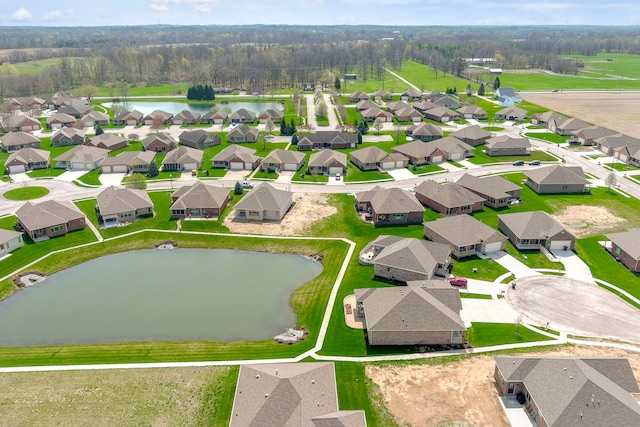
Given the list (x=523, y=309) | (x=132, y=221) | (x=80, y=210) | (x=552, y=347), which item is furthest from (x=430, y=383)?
(x=80, y=210)

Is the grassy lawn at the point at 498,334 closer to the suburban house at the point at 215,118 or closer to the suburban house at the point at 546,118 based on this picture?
the suburban house at the point at 546,118

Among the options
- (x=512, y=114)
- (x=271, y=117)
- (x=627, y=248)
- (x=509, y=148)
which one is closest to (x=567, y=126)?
(x=512, y=114)

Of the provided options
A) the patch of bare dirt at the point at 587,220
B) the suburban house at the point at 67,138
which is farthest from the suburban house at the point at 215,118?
the patch of bare dirt at the point at 587,220

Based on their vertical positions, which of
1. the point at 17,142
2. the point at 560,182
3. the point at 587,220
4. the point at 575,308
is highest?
the point at 560,182

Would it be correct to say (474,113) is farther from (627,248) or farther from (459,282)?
(459,282)

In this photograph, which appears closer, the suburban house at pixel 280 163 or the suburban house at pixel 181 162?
the suburban house at pixel 280 163

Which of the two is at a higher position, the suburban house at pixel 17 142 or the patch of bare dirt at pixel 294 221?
the suburban house at pixel 17 142

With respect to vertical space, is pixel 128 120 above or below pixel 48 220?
below

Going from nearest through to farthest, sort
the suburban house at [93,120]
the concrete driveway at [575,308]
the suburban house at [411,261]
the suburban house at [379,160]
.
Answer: the concrete driveway at [575,308] → the suburban house at [411,261] → the suburban house at [379,160] → the suburban house at [93,120]
